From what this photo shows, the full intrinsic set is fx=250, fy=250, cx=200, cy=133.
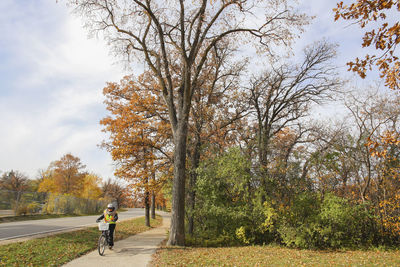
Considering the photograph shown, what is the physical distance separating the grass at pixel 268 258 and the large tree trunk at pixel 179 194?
63 centimetres

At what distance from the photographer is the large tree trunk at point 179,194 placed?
36.2ft

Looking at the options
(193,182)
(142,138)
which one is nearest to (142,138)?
(142,138)

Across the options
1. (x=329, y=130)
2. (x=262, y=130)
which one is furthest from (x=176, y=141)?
(x=329, y=130)

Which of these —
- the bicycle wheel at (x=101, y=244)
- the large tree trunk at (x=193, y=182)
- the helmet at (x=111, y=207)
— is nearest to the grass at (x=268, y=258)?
the bicycle wheel at (x=101, y=244)

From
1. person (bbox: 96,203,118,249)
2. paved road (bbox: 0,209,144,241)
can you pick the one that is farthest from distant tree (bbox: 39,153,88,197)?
person (bbox: 96,203,118,249)

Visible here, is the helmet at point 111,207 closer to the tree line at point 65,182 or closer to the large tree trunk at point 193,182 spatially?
the large tree trunk at point 193,182

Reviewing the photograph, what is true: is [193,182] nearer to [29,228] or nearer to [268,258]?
[268,258]

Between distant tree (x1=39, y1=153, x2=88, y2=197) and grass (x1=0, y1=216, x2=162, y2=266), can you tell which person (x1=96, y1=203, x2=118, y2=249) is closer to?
grass (x1=0, y1=216, x2=162, y2=266)

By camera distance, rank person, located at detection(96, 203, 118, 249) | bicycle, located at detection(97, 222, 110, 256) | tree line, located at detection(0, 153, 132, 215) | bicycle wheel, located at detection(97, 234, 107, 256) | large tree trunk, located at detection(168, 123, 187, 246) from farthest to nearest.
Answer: tree line, located at detection(0, 153, 132, 215) < large tree trunk, located at detection(168, 123, 187, 246) < person, located at detection(96, 203, 118, 249) < bicycle, located at detection(97, 222, 110, 256) < bicycle wheel, located at detection(97, 234, 107, 256)

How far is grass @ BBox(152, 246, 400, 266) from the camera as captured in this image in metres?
8.00

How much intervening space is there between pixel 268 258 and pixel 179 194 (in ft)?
14.7

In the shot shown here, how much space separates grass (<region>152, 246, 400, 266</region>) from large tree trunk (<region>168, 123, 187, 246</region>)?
2.05 feet

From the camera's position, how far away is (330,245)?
11219 millimetres

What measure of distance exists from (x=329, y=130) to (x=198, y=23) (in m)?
12.1
